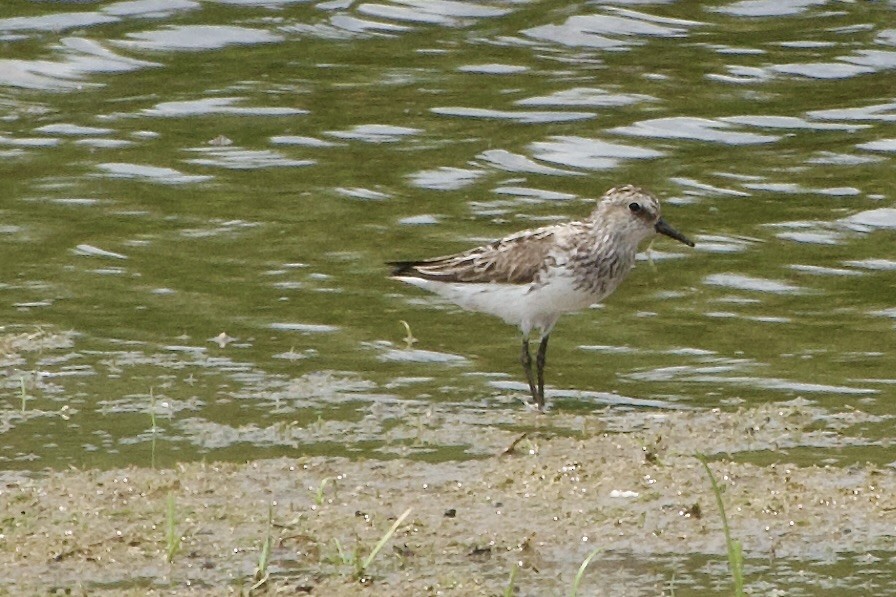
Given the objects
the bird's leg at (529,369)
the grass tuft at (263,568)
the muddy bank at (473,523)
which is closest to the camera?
the grass tuft at (263,568)

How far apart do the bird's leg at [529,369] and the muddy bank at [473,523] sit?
1.05 meters

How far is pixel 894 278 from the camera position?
12.2 meters

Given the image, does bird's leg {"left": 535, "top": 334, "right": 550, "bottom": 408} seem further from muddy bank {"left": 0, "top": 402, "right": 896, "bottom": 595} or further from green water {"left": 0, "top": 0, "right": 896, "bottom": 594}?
muddy bank {"left": 0, "top": 402, "right": 896, "bottom": 595}

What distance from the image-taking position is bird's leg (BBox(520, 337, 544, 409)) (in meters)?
9.70

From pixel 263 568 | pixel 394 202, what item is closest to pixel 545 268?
pixel 394 202

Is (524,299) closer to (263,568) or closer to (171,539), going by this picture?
(171,539)

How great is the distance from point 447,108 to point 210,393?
7.42 m

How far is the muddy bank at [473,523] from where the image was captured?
646cm

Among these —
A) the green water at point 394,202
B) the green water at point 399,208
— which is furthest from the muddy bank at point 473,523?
the green water at point 394,202

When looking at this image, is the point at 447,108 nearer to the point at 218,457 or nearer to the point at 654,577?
the point at 218,457

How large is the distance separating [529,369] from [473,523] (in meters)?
2.89

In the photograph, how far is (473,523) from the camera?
7.18 metres

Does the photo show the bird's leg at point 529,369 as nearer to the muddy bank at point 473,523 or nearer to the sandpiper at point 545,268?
the sandpiper at point 545,268

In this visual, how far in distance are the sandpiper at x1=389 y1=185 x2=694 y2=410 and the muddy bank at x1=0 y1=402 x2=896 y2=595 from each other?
5.26ft
